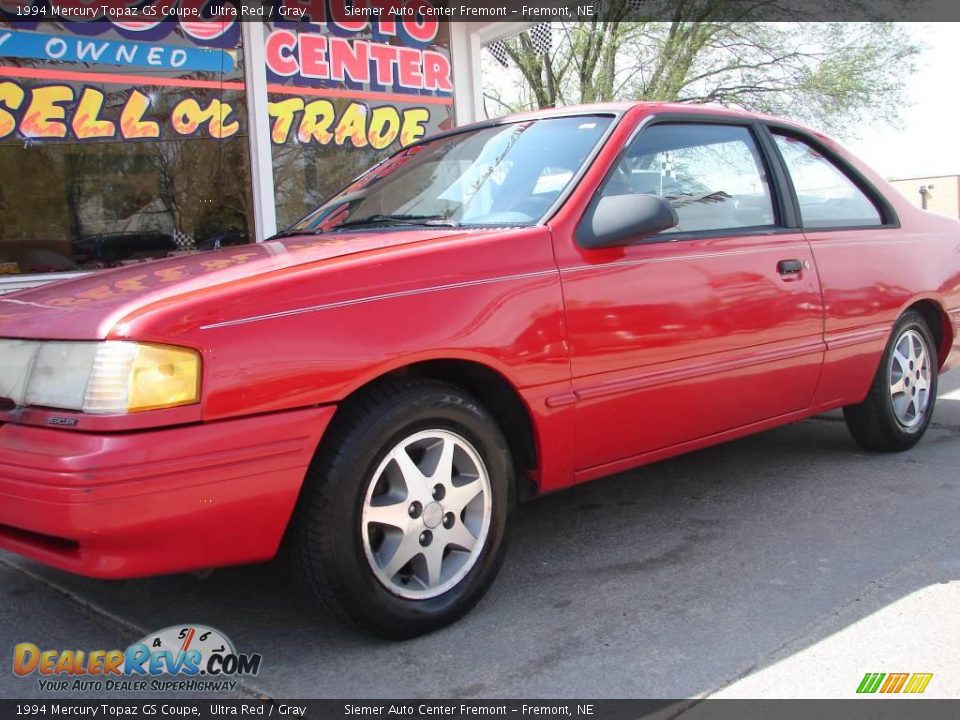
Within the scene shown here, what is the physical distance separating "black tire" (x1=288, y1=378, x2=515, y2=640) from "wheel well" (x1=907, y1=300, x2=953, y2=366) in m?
2.95

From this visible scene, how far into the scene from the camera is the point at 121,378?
2236 millimetres

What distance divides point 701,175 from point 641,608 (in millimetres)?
1747

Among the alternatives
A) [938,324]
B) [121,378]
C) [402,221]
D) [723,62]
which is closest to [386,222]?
[402,221]

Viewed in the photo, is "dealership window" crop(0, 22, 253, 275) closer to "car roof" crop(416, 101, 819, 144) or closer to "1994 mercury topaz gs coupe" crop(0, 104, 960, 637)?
"1994 mercury topaz gs coupe" crop(0, 104, 960, 637)

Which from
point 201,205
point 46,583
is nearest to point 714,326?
point 46,583

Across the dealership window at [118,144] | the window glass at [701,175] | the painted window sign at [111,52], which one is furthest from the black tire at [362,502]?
the painted window sign at [111,52]

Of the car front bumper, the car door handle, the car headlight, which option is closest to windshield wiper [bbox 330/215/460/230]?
the car front bumper

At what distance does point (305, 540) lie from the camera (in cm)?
248

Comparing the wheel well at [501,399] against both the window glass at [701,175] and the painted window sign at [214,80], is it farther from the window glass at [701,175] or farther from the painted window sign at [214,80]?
the painted window sign at [214,80]

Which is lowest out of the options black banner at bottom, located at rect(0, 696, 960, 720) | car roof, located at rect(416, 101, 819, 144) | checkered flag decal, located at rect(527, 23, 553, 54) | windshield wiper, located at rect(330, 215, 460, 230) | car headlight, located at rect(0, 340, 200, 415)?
black banner at bottom, located at rect(0, 696, 960, 720)

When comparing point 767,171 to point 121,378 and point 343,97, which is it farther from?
point 343,97

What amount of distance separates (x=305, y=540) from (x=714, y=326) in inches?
67.8

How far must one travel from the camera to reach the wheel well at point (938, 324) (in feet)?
15.2

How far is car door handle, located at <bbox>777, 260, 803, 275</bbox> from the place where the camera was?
3693 mm
